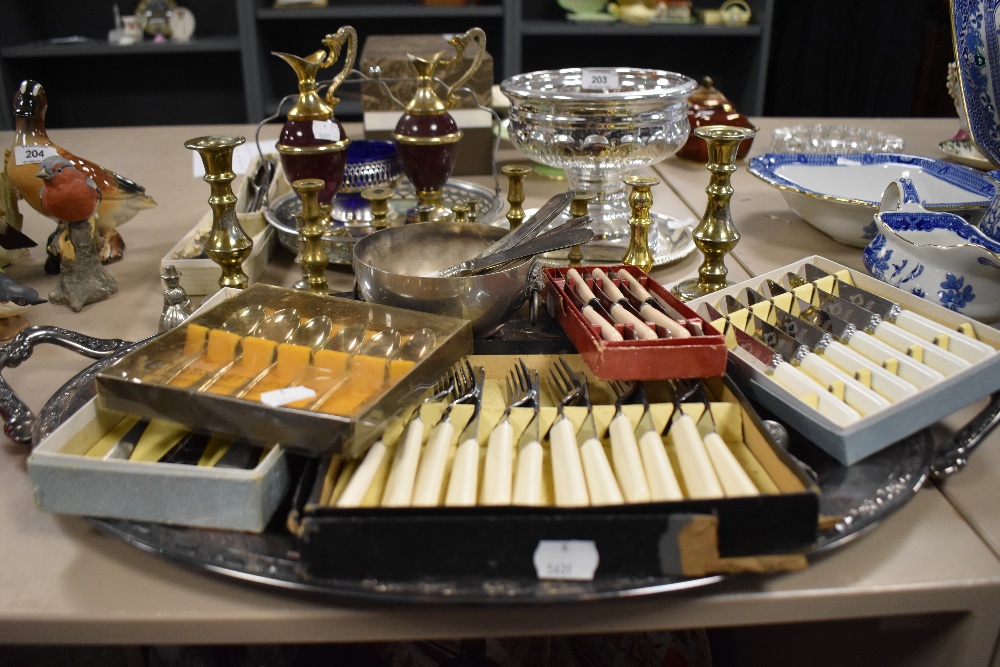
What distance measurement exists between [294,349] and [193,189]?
0.85 m

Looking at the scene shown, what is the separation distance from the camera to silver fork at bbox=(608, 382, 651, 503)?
0.51 m

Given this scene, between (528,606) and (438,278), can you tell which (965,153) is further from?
(528,606)

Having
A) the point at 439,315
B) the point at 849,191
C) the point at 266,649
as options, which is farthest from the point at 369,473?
the point at 849,191

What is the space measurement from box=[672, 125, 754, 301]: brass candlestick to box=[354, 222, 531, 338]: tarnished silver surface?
20cm

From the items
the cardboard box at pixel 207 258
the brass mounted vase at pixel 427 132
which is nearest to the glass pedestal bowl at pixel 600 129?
the brass mounted vase at pixel 427 132

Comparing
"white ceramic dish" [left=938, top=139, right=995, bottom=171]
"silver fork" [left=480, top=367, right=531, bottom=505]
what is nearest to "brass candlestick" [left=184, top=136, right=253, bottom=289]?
"silver fork" [left=480, top=367, right=531, bottom=505]

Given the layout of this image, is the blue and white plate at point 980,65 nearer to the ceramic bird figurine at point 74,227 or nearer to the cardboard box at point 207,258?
the cardboard box at point 207,258

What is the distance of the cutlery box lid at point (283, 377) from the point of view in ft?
1.66

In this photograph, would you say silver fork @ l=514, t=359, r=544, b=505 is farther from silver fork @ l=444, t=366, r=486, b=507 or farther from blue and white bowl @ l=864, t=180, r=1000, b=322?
blue and white bowl @ l=864, t=180, r=1000, b=322

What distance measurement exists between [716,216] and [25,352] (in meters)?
0.66

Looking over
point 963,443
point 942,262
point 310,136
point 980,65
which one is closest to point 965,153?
point 980,65

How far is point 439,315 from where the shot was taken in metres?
0.67

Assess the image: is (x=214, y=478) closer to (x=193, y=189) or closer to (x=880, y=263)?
(x=880, y=263)

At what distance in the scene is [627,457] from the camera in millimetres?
537
